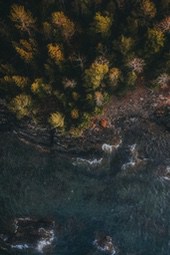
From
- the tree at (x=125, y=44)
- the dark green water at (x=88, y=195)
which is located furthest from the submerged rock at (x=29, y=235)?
the tree at (x=125, y=44)

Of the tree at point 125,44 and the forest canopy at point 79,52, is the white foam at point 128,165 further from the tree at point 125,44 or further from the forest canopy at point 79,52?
the tree at point 125,44

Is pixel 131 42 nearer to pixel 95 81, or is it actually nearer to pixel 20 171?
pixel 95 81

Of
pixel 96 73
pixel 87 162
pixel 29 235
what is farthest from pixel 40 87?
pixel 29 235

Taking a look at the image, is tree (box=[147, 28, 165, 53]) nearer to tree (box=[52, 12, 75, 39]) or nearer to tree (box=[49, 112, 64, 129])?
tree (box=[52, 12, 75, 39])

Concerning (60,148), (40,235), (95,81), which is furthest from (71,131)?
(40,235)

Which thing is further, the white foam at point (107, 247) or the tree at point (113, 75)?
the white foam at point (107, 247)

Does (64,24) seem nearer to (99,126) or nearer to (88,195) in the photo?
(99,126)
